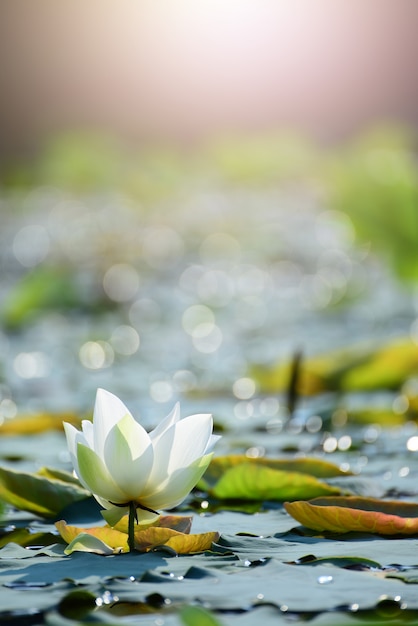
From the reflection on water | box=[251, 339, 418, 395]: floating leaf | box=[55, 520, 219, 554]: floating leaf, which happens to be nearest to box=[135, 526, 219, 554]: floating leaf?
box=[55, 520, 219, 554]: floating leaf

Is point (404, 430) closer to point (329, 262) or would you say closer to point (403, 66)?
point (329, 262)

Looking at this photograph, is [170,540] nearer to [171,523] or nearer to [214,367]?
[171,523]

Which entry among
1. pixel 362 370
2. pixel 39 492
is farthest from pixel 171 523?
pixel 362 370

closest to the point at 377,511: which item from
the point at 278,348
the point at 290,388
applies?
the point at 290,388

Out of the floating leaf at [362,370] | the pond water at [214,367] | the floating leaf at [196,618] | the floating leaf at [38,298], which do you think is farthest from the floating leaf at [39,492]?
the floating leaf at [38,298]

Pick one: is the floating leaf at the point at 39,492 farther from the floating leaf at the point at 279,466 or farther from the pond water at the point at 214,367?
the floating leaf at the point at 279,466
